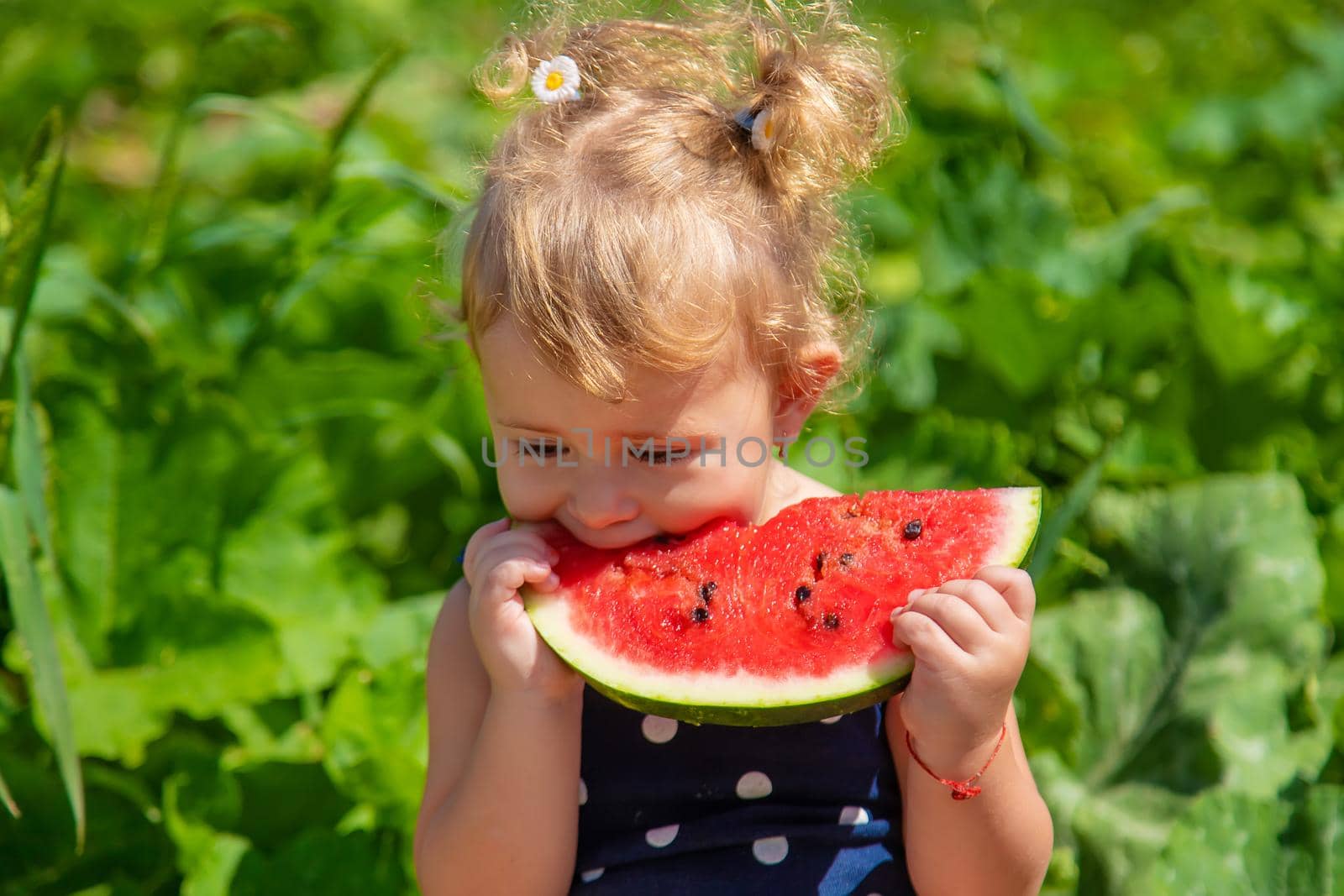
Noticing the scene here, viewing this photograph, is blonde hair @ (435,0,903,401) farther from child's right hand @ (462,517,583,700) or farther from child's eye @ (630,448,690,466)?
child's right hand @ (462,517,583,700)

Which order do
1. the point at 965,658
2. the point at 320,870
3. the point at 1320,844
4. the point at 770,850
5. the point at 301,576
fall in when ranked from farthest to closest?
the point at 301,576 < the point at 320,870 < the point at 1320,844 < the point at 770,850 < the point at 965,658

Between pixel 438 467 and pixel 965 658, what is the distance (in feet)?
5.99

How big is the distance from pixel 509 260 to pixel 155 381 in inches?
56.5

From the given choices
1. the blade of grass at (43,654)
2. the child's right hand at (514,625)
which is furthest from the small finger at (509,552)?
the blade of grass at (43,654)

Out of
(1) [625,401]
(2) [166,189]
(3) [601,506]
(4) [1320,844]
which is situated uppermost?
(1) [625,401]

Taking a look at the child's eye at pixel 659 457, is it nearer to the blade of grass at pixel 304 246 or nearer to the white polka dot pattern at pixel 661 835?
the white polka dot pattern at pixel 661 835

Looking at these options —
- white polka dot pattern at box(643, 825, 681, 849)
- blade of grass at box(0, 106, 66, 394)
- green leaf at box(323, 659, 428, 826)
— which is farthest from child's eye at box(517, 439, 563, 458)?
blade of grass at box(0, 106, 66, 394)

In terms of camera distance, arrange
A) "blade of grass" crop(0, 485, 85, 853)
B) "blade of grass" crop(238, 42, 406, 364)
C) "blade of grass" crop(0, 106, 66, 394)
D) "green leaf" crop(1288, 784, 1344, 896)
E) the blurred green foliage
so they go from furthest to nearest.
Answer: "blade of grass" crop(238, 42, 406, 364) → the blurred green foliage → "blade of grass" crop(0, 106, 66, 394) → "green leaf" crop(1288, 784, 1344, 896) → "blade of grass" crop(0, 485, 85, 853)

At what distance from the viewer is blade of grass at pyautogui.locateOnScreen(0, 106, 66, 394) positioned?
2.06 m

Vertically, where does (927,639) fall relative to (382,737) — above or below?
above

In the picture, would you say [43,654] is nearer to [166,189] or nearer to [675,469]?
[675,469]

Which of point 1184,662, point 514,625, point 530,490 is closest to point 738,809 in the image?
point 514,625

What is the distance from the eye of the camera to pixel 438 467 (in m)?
3.04

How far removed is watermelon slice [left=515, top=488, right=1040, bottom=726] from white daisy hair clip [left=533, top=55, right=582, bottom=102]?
0.55 m
